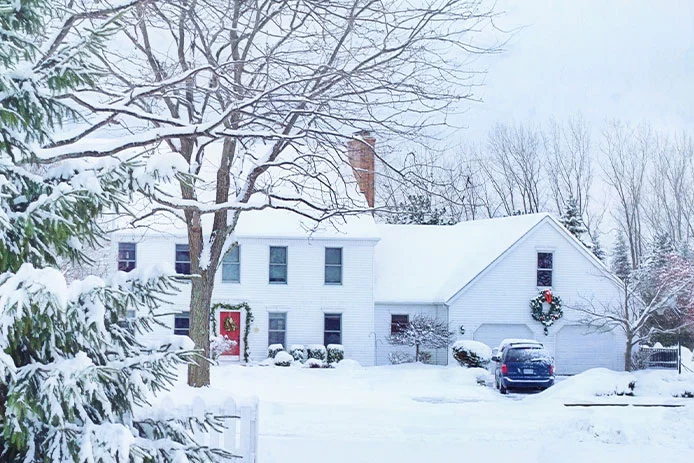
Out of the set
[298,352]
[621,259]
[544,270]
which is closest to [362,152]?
[298,352]

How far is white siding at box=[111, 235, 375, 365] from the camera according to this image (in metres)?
32.2

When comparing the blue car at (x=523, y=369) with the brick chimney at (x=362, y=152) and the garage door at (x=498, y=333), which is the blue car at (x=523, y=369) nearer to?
the garage door at (x=498, y=333)

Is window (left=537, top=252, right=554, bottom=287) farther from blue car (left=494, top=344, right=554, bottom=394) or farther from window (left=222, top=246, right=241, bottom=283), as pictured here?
window (left=222, top=246, right=241, bottom=283)

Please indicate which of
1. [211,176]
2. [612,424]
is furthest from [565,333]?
[612,424]

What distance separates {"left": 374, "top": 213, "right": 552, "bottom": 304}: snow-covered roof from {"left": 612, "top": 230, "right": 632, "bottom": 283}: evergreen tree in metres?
17.1

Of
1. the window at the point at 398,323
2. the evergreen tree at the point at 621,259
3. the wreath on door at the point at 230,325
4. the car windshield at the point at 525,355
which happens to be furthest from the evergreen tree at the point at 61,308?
the evergreen tree at the point at 621,259

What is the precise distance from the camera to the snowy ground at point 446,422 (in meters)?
12.4

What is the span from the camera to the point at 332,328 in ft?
108

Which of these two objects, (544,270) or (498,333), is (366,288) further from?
(544,270)

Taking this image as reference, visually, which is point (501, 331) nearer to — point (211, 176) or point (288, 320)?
point (288, 320)

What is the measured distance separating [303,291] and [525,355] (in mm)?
10625

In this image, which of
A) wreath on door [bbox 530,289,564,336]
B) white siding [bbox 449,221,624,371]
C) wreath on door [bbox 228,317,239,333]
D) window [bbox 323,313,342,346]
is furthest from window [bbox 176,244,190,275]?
wreath on door [bbox 530,289,564,336]

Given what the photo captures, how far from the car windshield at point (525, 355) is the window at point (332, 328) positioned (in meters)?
9.41

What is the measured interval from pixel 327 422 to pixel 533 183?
42.5 meters
